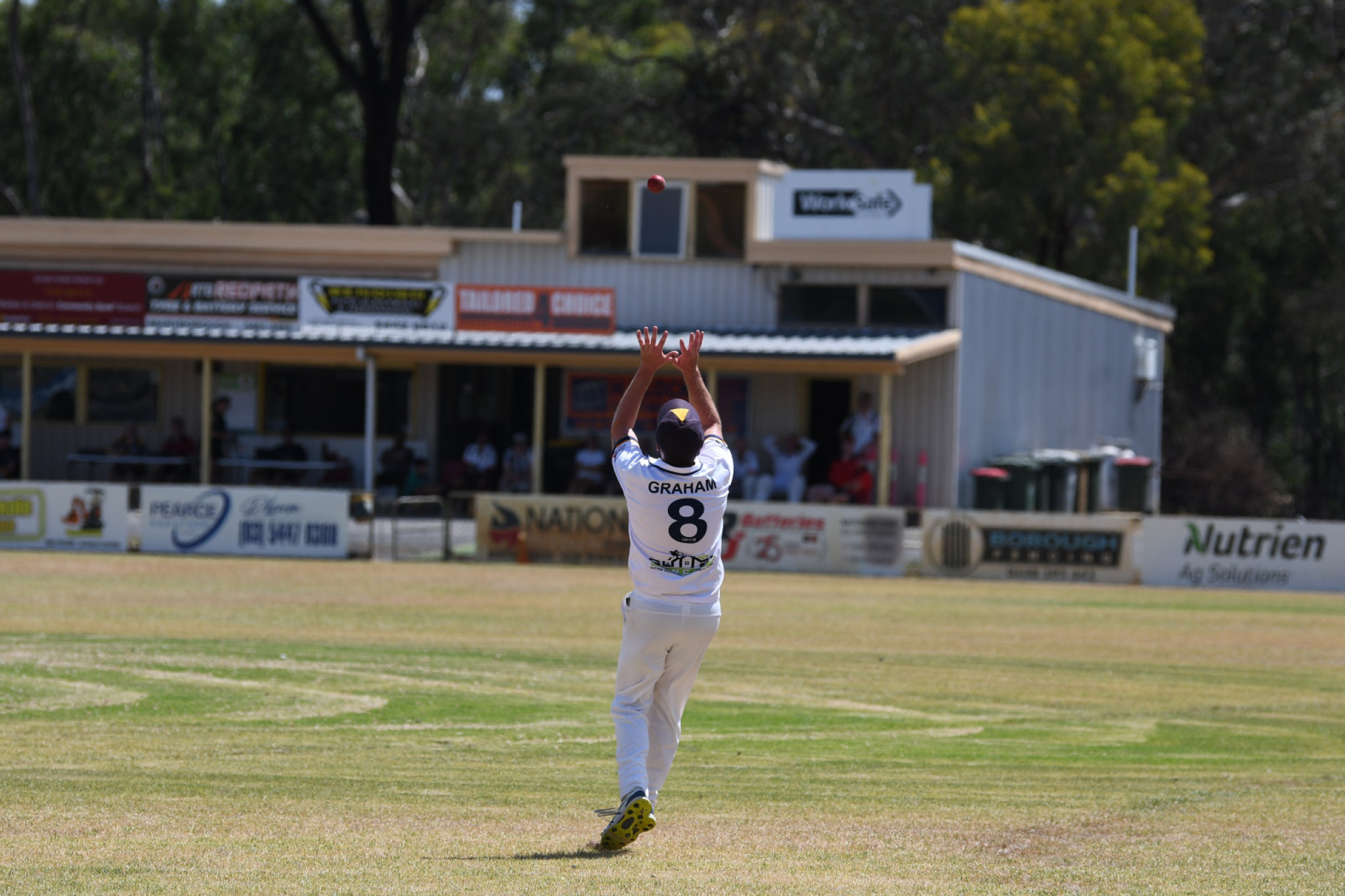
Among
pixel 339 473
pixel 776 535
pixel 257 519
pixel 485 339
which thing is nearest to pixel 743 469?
pixel 776 535

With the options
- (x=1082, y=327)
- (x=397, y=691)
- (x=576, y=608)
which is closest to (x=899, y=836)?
(x=397, y=691)

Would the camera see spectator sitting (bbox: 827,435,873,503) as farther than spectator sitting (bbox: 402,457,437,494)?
No

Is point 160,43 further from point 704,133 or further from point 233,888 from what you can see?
point 233,888

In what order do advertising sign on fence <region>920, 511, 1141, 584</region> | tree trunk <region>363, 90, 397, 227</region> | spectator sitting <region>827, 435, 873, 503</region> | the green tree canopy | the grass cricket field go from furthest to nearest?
tree trunk <region>363, 90, 397, 227</region>
the green tree canopy
spectator sitting <region>827, 435, 873, 503</region>
advertising sign on fence <region>920, 511, 1141, 584</region>
the grass cricket field

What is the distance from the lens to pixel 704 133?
48.0 meters

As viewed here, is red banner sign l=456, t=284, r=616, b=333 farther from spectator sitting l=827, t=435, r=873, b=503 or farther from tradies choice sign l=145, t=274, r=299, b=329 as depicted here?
spectator sitting l=827, t=435, r=873, b=503

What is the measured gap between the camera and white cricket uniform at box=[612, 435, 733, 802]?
24.2ft

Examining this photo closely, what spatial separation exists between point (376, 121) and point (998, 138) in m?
16.6

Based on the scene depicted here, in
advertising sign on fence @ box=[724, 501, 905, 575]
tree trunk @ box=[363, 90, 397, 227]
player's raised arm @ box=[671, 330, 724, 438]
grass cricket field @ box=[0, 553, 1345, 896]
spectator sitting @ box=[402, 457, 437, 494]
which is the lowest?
grass cricket field @ box=[0, 553, 1345, 896]

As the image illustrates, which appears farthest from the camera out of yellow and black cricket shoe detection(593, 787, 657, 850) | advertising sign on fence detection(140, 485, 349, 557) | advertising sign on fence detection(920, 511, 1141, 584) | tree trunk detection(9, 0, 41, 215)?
tree trunk detection(9, 0, 41, 215)

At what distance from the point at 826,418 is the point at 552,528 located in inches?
318

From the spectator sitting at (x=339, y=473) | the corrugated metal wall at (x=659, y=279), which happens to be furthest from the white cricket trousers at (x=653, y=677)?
the spectator sitting at (x=339, y=473)

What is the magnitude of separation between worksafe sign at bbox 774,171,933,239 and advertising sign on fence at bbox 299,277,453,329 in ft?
21.1

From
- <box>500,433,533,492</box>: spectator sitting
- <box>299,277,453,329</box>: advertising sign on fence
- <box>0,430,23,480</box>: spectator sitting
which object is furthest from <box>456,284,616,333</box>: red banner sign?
<box>0,430,23,480</box>: spectator sitting
